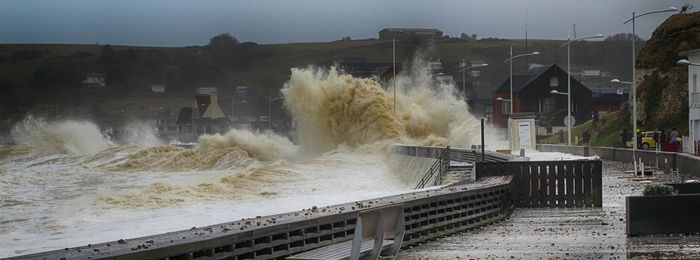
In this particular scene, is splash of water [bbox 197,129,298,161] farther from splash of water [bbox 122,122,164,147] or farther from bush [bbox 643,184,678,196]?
bush [bbox 643,184,678,196]

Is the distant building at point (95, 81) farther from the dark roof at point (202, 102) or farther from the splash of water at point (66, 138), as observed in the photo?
the dark roof at point (202, 102)

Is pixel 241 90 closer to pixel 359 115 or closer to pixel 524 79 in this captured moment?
pixel 524 79

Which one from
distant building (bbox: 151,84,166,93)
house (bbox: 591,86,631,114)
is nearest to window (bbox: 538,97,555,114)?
house (bbox: 591,86,631,114)

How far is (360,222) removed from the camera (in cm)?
1305

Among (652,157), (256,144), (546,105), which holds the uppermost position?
(546,105)

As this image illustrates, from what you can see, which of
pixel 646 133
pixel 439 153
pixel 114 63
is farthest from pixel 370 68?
pixel 439 153

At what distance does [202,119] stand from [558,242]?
130077 mm

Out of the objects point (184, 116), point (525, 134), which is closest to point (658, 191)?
point (525, 134)

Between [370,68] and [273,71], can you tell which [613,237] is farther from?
[273,71]

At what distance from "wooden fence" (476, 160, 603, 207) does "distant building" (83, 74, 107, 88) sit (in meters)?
58.7

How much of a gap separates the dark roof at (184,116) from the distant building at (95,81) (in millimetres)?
44134

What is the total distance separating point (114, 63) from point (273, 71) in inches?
1845

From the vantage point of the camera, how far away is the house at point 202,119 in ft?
442

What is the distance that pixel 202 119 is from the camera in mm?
147250
